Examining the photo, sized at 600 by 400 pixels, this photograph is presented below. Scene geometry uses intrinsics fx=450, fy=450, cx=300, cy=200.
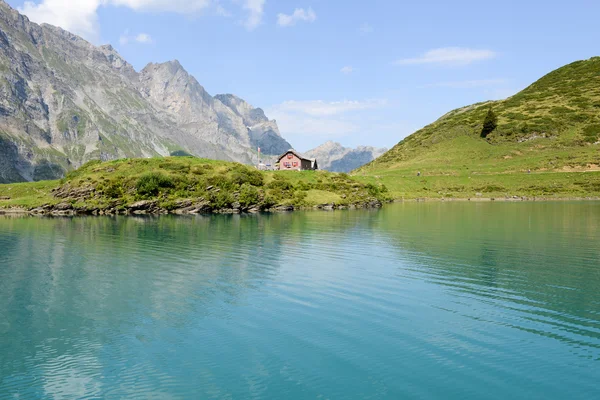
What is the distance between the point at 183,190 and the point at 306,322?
105 m

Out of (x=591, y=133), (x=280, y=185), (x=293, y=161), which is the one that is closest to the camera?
(x=280, y=185)

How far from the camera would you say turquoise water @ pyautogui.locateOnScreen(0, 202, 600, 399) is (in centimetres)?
1831

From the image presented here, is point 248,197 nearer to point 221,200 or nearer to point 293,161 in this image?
point 221,200

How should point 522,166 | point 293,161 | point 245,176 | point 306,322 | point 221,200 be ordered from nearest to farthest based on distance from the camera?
point 306,322, point 221,200, point 245,176, point 522,166, point 293,161

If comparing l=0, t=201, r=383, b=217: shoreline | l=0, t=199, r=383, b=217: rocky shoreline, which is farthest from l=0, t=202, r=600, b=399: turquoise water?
l=0, t=199, r=383, b=217: rocky shoreline

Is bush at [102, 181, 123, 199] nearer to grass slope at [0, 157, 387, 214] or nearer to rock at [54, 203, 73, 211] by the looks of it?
grass slope at [0, 157, 387, 214]

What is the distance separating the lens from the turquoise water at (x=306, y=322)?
60.1ft

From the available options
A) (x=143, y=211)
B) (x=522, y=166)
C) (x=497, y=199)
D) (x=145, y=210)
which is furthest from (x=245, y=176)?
(x=522, y=166)

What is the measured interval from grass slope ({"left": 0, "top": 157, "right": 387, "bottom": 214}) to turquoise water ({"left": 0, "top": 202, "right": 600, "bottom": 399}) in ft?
229

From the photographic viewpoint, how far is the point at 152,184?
122250mm

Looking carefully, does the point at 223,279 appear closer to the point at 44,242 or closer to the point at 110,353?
the point at 110,353

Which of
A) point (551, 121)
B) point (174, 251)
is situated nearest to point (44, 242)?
point (174, 251)

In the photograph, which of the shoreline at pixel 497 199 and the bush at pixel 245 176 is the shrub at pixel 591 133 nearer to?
the shoreline at pixel 497 199

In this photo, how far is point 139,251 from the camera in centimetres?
5153
